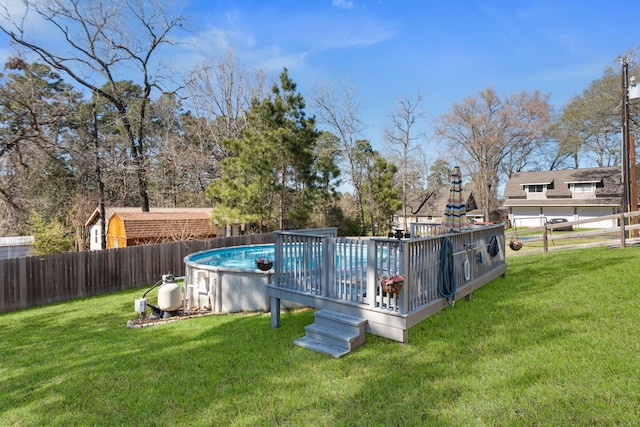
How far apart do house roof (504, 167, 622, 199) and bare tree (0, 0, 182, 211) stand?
98.8ft

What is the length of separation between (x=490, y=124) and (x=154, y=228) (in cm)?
2703

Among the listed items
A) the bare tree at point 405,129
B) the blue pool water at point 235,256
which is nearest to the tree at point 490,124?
the bare tree at point 405,129

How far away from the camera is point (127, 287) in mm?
10789

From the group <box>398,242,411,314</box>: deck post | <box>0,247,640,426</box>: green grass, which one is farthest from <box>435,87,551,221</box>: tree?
<box>398,242,411,314</box>: deck post

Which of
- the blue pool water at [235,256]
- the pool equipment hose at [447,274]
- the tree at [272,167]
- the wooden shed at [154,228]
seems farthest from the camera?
the wooden shed at [154,228]

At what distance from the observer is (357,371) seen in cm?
391

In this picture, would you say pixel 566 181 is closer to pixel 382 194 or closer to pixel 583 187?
pixel 583 187

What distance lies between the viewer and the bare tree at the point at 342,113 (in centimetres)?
2450

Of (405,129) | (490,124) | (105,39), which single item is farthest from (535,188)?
(105,39)

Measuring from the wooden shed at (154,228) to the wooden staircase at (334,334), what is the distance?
11.1 metres

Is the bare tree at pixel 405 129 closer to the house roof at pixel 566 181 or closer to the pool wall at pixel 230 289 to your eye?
the house roof at pixel 566 181

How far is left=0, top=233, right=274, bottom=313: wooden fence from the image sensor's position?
8.64 m

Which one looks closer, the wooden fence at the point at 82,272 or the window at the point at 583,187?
the wooden fence at the point at 82,272

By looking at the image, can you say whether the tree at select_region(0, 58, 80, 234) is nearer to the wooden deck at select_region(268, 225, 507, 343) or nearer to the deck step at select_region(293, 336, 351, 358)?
the wooden deck at select_region(268, 225, 507, 343)
